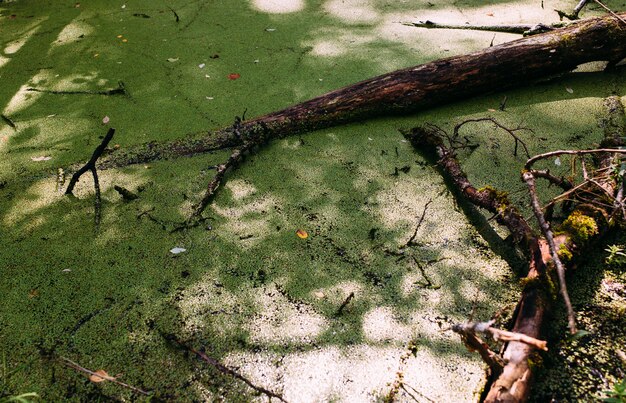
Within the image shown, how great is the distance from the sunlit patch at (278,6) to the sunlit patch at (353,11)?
0.69 ft

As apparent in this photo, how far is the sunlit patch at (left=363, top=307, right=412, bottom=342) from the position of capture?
47.9 inches

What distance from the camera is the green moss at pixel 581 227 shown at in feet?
4.27

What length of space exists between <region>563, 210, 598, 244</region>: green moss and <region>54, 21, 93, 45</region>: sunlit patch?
3017mm

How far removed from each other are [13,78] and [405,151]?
2247 millimetres

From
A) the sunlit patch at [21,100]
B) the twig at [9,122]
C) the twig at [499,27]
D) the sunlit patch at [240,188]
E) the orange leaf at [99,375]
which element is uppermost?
the twig at [499,27]

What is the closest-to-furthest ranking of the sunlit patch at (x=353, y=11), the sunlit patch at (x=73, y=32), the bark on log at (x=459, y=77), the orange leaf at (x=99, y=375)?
the orange leaf at (x=99, y=375), the bark on log at (x=459, y=77), the sunlit patch at (x=73, y=32), the sunlit patch at (x=353, y=11)

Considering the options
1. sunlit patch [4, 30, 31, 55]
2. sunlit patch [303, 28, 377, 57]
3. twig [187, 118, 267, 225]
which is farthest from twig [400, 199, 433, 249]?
sunlit patch [4, 30, 31, 55]

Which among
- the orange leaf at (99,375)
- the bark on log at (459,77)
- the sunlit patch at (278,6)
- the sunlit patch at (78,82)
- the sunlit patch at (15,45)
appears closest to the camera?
the orange leaf at (99,375)

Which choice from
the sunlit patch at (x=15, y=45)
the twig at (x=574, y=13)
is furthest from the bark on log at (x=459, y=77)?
the sunlit patch at (x=15, y=45)

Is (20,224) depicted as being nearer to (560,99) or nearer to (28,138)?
(28,138)

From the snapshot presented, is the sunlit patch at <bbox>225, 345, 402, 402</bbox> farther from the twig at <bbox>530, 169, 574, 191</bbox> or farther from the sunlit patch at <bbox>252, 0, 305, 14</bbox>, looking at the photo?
the sunlit patch at <bbox>252, 0, 305, 14</bbox>

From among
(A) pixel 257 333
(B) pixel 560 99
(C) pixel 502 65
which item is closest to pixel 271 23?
(C) pixel 502 65

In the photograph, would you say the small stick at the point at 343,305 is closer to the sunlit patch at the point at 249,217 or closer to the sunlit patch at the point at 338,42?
the sunlit patch at the point at 249,217

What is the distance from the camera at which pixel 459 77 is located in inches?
81.6
